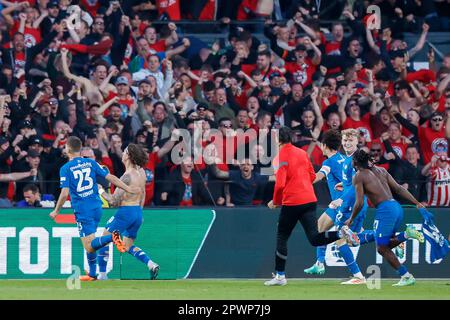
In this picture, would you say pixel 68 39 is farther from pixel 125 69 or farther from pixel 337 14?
pixel 337 14

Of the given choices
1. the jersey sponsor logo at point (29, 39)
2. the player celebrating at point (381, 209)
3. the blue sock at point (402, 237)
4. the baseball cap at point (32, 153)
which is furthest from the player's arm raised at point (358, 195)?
the jersey sponsor logo at point (29, 39)

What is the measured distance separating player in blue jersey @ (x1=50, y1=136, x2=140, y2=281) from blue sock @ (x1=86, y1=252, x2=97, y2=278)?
13 cm

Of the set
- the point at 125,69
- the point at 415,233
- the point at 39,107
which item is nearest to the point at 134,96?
the point at 125,69

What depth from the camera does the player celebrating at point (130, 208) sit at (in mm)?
15562

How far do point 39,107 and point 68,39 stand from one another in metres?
2.22

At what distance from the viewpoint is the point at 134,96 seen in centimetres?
2030

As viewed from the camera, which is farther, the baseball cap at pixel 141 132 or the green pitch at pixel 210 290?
the baseball cap at pixel 141 132

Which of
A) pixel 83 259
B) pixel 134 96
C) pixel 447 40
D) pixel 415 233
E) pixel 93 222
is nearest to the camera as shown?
pixel 415 233

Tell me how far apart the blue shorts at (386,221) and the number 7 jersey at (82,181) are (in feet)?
12.6

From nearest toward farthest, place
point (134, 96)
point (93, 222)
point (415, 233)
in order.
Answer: point (415, 233), point (93, 222), point (134, 96)

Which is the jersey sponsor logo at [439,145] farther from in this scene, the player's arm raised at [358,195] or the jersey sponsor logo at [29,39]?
the jersey sponsor logo at [29,39]

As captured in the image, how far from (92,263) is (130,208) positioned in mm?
1018

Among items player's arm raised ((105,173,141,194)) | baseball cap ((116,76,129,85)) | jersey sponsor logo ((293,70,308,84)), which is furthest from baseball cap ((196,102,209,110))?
player's arm raised ((105,173,141,194))

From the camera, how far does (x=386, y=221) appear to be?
48.8 feet
